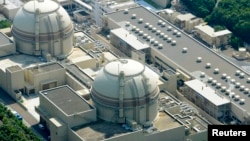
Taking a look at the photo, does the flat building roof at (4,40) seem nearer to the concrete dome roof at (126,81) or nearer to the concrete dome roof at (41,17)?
the concrete dome roof at (41,17)

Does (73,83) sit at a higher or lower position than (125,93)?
lower

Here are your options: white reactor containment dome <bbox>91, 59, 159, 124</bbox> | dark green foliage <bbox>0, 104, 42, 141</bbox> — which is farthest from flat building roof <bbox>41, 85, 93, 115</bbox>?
dark green foliage <bbox>0, 104, 42, 141</bbox>

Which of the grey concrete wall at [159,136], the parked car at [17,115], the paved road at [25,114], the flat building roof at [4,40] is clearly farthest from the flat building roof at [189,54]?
the parked car at [17,115]

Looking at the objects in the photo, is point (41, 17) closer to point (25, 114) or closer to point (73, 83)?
point (73, 83)

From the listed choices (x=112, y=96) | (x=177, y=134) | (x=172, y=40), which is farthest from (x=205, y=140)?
(x=172, y=40)

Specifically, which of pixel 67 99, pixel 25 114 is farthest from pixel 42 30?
pixel 67 99

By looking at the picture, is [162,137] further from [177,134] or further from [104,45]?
[104,45]
